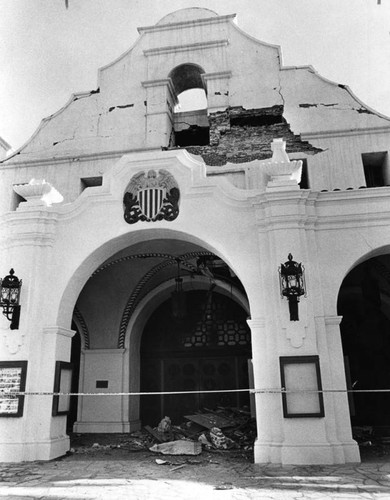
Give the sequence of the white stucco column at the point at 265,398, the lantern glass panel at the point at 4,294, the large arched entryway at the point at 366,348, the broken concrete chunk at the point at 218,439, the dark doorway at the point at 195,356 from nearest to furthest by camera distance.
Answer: the white stucco column at the point at 265,398 → the lantern glass panel at the point at 4,294 → the broken concrete chunk at the point at 218,439 → the large arched entryway at the point at 366,348 → the dark doorway at the point at 195,356

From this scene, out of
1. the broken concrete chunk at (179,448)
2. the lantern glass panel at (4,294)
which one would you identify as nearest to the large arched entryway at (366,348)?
the broken concrete chunk at (179,448)

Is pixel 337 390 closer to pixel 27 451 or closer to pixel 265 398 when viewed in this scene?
pixel 265 398

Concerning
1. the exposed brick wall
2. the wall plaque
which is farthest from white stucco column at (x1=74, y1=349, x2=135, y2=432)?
the exposed brick wall

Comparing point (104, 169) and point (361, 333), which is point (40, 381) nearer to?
point (104, 169)

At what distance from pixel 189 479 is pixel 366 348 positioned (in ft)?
23.6

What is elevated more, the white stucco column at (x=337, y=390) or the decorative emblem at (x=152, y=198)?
the decorative emblem at (x=152, y=198)

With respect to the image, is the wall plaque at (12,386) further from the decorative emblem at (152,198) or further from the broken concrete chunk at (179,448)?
the decorative emblem at (152,198)

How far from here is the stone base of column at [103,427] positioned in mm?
11828

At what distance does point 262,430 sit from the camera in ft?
25.4

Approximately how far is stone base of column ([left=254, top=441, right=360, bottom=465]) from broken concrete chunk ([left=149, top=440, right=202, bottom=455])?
1.40 meters

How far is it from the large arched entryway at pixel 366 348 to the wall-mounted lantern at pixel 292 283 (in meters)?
3.91

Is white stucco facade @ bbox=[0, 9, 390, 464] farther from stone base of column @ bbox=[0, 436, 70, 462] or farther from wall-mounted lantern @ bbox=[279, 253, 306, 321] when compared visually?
wall-mounted lantern @ bbox=[279, 253, 306, 321]

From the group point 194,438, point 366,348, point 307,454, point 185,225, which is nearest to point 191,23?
point 185,225

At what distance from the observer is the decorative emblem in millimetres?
9148
